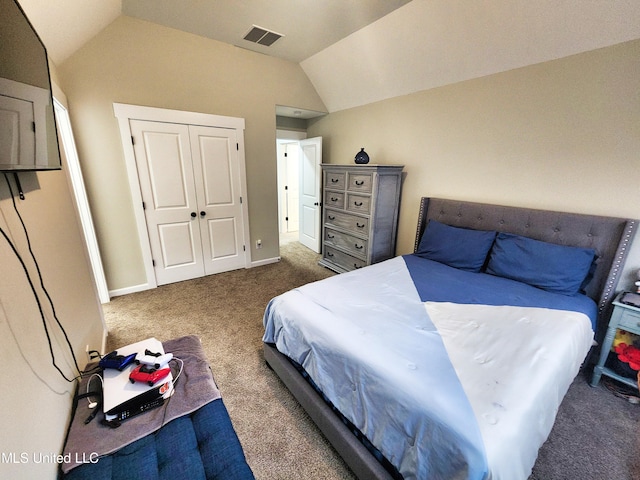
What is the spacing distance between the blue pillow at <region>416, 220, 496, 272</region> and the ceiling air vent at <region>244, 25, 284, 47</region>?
8.91 feet

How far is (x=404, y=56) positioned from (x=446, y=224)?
1.83m

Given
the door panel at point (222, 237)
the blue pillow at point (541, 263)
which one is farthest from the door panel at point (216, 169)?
the blue pillow at point (541, 263)

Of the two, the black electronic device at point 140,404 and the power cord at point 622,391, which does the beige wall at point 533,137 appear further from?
the black electronic device at point 140,404

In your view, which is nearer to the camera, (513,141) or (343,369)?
(343,369)

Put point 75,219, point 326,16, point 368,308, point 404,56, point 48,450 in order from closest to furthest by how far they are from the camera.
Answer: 1. point 48,450
2. point 368,308
3. point 75,219
4. point 326,16
5. point 404,56

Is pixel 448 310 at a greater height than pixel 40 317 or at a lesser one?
lesser

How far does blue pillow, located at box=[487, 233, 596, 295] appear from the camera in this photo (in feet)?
6.02

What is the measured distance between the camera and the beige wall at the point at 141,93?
247cm

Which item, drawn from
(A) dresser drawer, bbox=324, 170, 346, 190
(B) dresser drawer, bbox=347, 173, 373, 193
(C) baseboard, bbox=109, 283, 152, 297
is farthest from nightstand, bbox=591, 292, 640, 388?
(C) baseboard, bbox=109, 283, 152, 297

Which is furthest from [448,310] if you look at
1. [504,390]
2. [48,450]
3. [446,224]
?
[48,450]

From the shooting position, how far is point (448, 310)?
1.61 m

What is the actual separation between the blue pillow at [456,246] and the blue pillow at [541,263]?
83mm

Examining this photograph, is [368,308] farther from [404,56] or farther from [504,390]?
[404,56]

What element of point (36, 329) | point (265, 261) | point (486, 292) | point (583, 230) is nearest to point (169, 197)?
point (265, 261)
